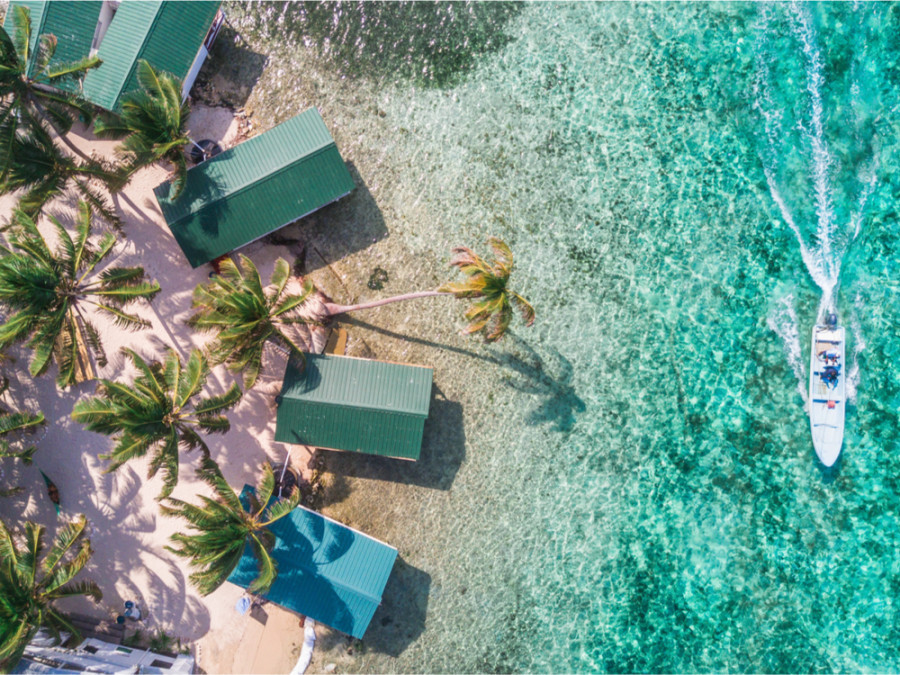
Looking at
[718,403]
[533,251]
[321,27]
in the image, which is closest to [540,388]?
[533,251]

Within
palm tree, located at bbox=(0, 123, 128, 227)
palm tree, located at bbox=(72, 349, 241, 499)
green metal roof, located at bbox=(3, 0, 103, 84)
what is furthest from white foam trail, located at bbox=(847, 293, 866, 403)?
green metal roof, located at bbox=(3, 0, 103, 84)

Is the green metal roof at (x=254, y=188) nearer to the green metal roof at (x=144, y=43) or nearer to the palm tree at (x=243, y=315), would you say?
the palm tree at (x=243, y=315)

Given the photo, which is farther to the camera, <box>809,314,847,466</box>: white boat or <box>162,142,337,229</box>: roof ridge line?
<box>809,314,847,466</box>: white boat

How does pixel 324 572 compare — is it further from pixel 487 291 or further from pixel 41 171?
pixel 41 171

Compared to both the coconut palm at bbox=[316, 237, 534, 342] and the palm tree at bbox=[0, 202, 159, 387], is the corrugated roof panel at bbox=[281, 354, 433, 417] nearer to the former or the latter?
the coconut palm at bbox=[316, 237, 534, 342]

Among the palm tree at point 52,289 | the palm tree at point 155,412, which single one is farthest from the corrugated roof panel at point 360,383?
the palm tree at point 52,289

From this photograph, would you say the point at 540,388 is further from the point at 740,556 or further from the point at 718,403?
the point at 740,556

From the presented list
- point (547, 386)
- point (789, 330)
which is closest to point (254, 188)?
point (547, 386)

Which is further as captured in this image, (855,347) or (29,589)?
(855,347)
